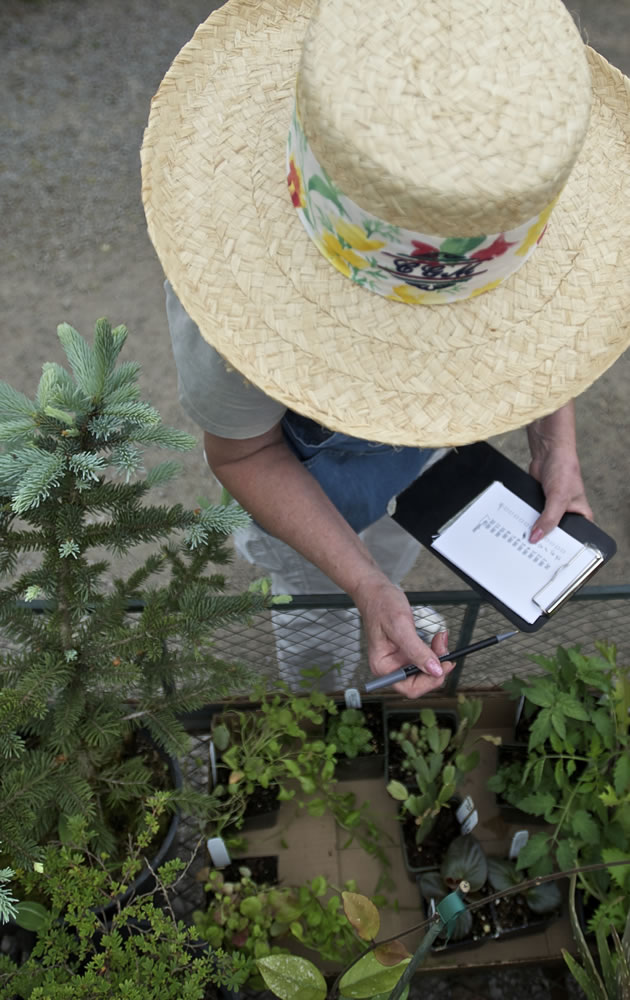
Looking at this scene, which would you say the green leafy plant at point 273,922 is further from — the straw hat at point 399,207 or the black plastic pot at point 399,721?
the straw hat at point 399,207

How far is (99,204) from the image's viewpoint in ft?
10.9

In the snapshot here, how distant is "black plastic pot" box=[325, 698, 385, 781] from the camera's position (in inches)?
65.8

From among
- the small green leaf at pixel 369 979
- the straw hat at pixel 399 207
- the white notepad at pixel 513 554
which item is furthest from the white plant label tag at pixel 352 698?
the straw hat at pixel 399 207

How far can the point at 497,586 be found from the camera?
1.43 m

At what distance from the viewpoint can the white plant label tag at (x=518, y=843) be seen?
145cm

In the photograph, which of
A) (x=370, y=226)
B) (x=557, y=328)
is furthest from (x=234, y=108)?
(x=557, y=328)

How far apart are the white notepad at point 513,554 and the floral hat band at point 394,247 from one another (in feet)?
1.86

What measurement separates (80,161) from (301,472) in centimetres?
269

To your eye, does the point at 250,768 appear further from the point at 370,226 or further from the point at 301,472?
the point at 370,226

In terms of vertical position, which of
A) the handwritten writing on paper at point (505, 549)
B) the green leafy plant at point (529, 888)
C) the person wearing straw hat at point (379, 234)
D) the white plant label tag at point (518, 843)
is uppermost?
the person wearing straw hat at point (379, 234)

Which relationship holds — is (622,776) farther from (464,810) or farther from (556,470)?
(556,470)

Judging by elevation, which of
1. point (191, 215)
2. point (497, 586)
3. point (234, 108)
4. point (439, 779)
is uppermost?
point (234, 108)

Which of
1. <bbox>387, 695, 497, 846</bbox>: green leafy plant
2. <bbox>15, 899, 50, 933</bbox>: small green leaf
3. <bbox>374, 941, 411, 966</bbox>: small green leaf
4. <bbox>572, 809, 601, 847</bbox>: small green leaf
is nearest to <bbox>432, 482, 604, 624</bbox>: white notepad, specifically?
<bbox>387, 695, 497, 846</bbox>: green leafy plant

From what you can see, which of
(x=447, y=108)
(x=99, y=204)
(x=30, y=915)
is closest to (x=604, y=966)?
(x=30, y=915)
